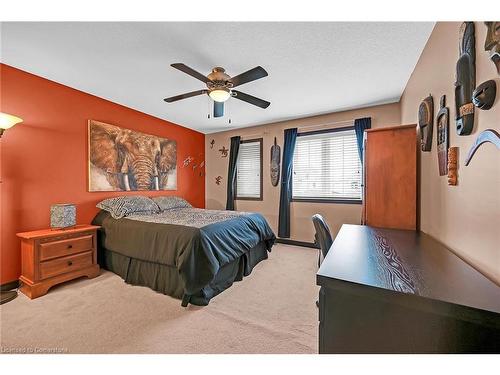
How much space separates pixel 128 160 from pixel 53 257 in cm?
171

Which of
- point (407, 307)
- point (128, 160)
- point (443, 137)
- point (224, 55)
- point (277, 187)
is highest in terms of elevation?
point (224, 55)

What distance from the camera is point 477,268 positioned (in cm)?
98

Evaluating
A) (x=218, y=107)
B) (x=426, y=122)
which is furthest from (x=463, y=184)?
(x=218, y=107)

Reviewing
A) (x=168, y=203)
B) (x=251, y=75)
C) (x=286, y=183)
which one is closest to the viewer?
(x=251, y=75)

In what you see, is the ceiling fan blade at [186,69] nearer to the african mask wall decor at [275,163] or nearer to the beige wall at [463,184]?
the beige wall at [463,184]

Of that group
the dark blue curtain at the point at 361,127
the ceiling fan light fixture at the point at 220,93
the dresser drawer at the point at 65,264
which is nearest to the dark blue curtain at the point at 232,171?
the dark blue curtain at the point at 361,127

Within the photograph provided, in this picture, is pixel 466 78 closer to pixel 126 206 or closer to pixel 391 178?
pixel 391 178

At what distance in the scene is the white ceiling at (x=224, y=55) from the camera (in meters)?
1.68

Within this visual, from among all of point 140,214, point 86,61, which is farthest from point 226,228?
point 86,61

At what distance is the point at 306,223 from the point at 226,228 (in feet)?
6.85

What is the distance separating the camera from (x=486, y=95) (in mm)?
896

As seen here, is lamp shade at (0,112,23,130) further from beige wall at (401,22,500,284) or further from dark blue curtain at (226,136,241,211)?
beige wall at (401,22,500,284)

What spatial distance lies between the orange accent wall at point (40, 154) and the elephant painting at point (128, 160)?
0.12 meters
